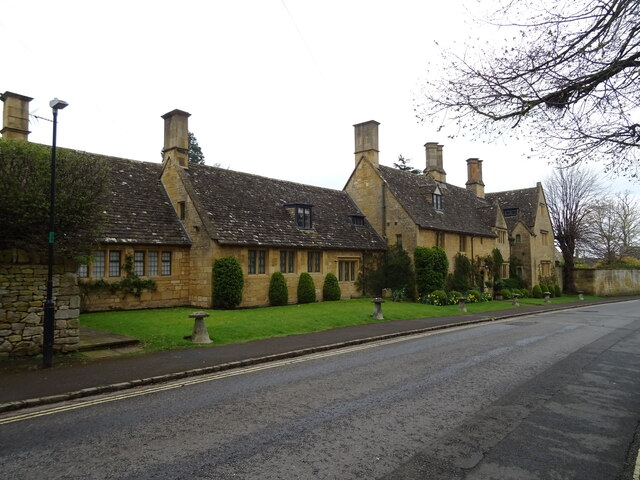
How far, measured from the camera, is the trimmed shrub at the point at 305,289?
25.5 meters

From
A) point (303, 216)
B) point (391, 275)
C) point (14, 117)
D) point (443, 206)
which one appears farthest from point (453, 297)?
point (14, 117)

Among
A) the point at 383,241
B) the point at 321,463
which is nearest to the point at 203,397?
the point at 321,463

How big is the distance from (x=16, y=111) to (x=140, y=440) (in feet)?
67.4

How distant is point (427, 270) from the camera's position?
29.7 m

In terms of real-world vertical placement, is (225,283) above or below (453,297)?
above

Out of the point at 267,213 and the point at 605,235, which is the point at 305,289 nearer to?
the point at 267,213

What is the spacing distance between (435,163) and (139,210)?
2712 centimetres

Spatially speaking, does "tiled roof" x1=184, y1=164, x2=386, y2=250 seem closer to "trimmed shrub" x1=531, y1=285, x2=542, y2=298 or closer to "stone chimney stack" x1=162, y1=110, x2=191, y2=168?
"stone chimney stack" x1=162, y1=110, x2=191, y2=168

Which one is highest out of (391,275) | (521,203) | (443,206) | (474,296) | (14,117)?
(14,117)

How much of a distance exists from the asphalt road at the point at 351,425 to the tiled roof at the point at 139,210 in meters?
12.6

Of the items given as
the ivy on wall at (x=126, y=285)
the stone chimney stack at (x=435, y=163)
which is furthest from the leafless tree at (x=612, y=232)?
the ivy on wall at (x=126, y=285)

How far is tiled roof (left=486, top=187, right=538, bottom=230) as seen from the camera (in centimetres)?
4350

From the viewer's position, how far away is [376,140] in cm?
3338

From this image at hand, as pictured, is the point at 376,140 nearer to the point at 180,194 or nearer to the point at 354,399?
the point at 180,194
